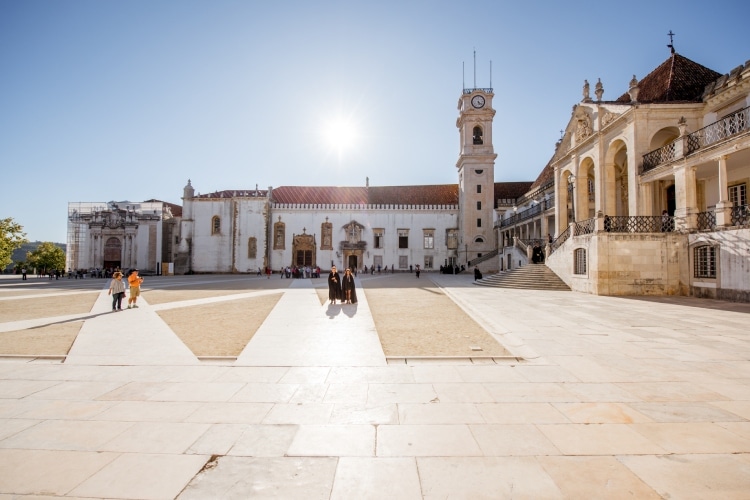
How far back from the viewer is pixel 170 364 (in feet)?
20.3

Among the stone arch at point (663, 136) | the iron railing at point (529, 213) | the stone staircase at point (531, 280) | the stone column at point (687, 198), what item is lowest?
the stone staircase at point (531, 280)

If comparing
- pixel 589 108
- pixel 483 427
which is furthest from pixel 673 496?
pixel 589 108

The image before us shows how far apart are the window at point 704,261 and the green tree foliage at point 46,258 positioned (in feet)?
261

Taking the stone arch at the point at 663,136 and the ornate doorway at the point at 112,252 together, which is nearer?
the stone arch at the point at 663,136

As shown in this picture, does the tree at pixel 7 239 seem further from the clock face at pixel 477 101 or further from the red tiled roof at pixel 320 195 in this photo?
the clock face at pixel 477 101

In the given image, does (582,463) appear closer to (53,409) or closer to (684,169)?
(53,409)

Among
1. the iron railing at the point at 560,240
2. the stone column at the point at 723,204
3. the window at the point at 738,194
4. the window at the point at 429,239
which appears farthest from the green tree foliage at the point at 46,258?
the window at the point at 738,194

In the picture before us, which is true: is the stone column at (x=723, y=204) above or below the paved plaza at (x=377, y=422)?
above

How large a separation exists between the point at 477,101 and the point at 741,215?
33457 mm

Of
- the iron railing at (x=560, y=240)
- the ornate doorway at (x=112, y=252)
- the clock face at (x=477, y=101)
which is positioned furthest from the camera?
the ornate doorway at (x=112, y=252)

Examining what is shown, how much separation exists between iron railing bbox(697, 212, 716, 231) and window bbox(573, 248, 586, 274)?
4.63 m

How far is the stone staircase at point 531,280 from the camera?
20.4 m

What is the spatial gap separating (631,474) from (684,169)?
741 inches

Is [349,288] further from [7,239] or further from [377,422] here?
[7,239]
